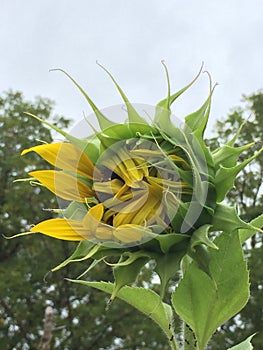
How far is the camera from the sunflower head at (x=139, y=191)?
60.4 inches

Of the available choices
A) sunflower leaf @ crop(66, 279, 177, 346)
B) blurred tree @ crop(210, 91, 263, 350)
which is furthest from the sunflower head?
blurred tree @ crop(210, 91, 263, 350)

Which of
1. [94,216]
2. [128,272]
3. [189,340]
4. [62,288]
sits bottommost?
[189,340]

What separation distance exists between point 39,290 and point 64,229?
21762mm

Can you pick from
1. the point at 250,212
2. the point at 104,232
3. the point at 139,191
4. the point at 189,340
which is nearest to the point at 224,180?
the point at 139,191

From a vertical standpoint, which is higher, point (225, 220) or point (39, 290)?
point (39, 290)

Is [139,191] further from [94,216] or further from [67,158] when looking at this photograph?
[67,158]

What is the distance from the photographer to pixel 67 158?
1.68 metres

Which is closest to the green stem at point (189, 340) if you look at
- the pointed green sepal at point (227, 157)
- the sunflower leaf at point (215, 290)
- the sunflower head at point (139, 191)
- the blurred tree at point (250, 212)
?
the sunflower leaf at point (215, 290)

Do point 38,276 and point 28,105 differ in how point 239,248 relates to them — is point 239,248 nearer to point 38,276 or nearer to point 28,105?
point 38,276

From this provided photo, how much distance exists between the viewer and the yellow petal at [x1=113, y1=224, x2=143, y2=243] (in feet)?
4.88

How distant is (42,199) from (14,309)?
3971mm

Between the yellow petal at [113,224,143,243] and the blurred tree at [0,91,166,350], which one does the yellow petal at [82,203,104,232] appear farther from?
the blurred tree at [0,91,166,350]

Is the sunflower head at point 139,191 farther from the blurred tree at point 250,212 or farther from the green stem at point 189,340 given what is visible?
the blurred tree at point 250,212

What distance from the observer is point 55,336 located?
20.4m
